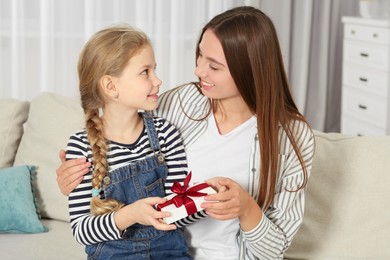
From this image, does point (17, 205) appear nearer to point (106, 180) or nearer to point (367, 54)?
point (106, 180)

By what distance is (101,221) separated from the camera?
1775 millimetres

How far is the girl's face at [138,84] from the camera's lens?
6.00ft

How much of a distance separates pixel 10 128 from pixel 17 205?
13.8 inches

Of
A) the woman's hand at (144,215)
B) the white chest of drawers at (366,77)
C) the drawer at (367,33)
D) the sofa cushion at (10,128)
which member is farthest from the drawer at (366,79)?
the woman's hand at (144,215)

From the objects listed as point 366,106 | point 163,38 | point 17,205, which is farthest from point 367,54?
point 17,205

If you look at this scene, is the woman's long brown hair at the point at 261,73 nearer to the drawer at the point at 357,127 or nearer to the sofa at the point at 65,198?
the sofa at the point at 65,198

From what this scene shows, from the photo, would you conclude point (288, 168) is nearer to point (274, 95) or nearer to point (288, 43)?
point (274, 95)

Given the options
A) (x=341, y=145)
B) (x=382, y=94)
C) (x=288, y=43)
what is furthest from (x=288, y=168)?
(x=288, y=43)

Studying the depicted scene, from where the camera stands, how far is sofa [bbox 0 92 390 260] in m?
2.16

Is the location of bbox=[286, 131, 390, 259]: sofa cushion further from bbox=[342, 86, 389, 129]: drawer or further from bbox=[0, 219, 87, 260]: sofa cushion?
bbox=[342, 86, 389, 129]: drawer

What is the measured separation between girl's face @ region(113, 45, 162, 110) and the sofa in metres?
0.64

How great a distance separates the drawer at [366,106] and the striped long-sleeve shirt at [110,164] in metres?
2.81

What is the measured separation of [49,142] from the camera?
8.51 ft

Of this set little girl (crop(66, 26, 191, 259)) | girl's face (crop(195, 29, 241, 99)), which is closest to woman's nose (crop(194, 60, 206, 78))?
girl's face (crop(195, 29, 241, 99))
